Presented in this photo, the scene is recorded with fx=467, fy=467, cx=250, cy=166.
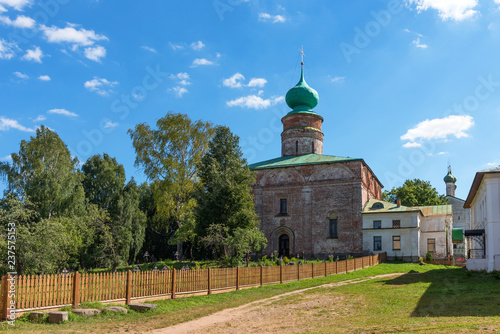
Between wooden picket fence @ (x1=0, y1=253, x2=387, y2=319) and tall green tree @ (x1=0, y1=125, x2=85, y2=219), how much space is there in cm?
1671

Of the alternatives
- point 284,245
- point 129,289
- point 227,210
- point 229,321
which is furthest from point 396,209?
point 229,321

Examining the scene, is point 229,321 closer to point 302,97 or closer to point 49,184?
point 49,184

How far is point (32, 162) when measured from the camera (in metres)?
31.2

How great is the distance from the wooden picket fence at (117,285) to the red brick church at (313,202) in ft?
56.8

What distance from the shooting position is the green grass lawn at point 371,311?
988cm

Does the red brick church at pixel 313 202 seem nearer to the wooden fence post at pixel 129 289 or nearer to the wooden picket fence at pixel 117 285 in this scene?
the wooden picket fence at pixel 117 285

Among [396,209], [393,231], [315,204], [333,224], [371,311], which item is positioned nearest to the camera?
[371,311]

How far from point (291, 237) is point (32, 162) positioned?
21.0 meters

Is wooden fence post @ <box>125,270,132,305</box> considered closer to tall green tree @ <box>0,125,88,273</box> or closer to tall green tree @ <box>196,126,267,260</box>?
tall green tree @ <box>196,126,267,260</box>

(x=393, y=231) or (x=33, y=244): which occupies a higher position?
(x=393, y=231)

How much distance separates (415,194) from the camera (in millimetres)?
58812

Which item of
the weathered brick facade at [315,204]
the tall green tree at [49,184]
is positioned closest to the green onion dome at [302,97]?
the weathered brick facade at [315,204]

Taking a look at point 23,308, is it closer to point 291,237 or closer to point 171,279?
point 171,279

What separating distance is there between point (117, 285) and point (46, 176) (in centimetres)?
1967
